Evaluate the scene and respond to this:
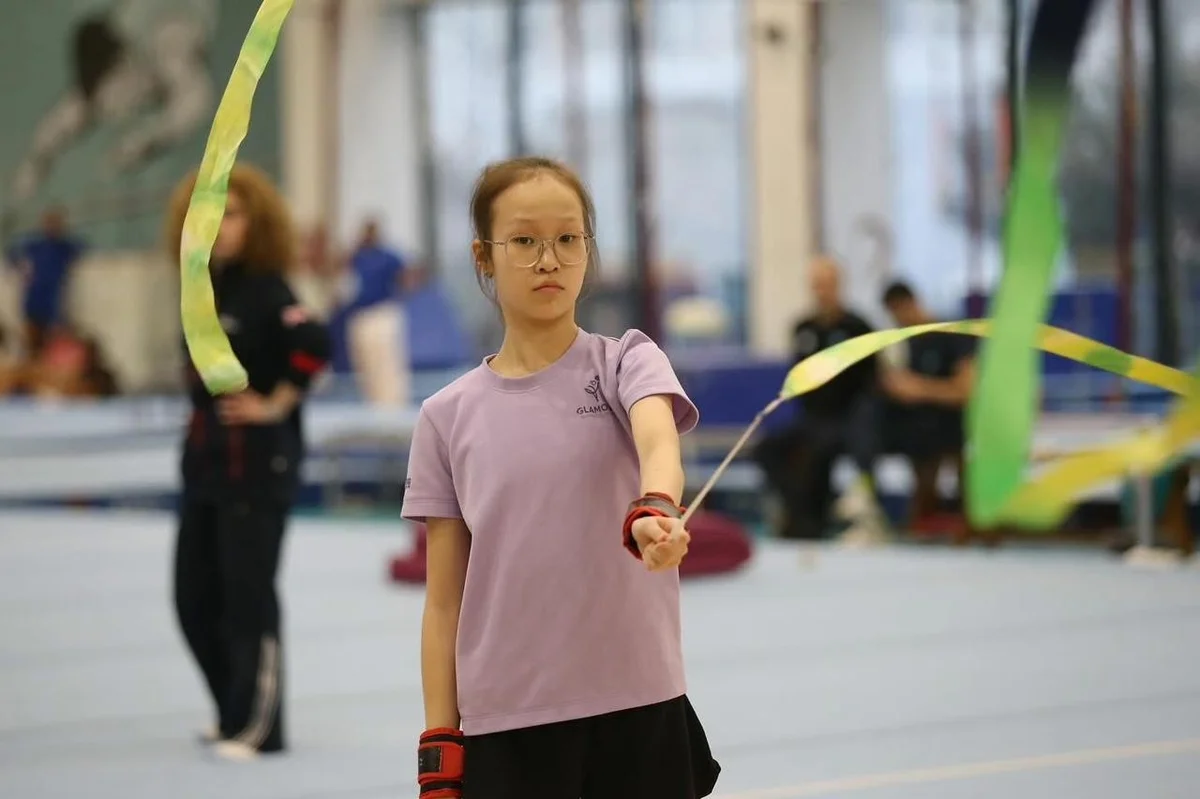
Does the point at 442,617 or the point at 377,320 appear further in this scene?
the point at 377,320

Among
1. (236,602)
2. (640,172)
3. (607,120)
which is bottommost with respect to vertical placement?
(236,602)

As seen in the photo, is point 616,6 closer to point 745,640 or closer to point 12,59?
point 12,59

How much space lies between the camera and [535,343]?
102 inches

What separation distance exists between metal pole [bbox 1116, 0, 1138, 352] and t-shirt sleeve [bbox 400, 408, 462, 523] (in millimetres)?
12668

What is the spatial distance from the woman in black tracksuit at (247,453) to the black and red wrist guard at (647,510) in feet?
10.0

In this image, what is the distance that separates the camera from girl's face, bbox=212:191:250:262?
5.20 meters

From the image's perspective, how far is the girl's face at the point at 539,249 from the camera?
254cm

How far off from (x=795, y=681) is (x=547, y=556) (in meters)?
4.35

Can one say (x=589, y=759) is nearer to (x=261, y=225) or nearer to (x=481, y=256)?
(x=481, y=256)

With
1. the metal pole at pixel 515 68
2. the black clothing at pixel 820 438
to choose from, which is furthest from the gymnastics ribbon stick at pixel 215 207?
the metal pole at pixel 515 68

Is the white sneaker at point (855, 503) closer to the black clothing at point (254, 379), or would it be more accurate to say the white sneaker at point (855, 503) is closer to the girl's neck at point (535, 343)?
the black clothing at point (254, 379)

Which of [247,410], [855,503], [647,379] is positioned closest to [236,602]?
[247,410]

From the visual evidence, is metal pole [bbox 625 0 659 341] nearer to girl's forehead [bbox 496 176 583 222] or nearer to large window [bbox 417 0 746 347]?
large window [bbox 417 0 746 347]

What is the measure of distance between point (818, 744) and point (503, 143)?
16014 mm
